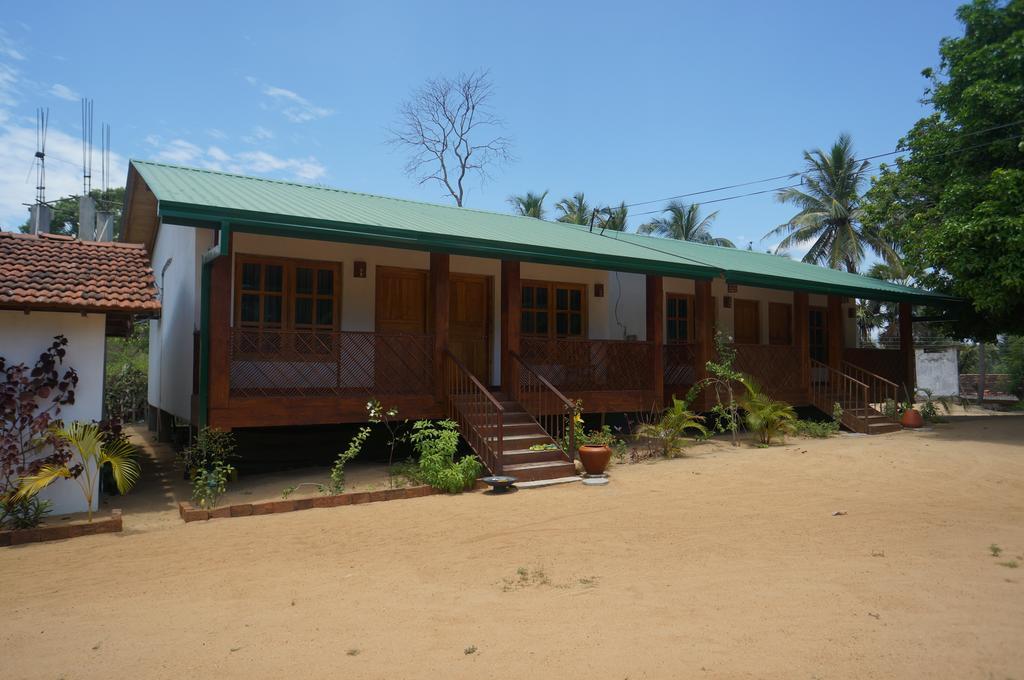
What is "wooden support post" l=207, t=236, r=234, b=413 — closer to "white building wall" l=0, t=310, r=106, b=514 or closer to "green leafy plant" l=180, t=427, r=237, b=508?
"green leafy plant" l=180, t=427, r=237, b=508

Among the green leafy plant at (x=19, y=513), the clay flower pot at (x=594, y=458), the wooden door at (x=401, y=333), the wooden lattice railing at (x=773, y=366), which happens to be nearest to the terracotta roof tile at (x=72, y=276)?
the green leafy plant at (x=19, y=513)

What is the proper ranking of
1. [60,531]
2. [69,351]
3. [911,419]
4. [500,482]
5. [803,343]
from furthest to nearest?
[803,343] → [911,419] → [500,482] → [69,351] → [60,531]

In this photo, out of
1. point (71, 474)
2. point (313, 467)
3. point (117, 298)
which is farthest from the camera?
point (313, 467)

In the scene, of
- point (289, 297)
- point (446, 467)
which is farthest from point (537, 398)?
point (289, 297)

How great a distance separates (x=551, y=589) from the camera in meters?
5.17

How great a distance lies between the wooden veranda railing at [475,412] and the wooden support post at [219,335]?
3.22 meters

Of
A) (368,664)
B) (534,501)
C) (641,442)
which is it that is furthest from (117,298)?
(641,442)

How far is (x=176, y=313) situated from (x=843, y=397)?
14475 millimetres

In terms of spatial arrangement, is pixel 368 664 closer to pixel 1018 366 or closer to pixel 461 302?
pixel 461 302

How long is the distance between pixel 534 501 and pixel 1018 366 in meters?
29.0

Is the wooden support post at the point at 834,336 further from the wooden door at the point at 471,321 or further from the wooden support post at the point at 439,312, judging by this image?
the wooden support post at the point at 439,312

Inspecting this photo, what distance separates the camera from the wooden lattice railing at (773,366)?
14789 mm

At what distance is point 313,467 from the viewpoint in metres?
10.9

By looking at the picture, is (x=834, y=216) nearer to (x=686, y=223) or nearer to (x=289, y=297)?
(x=686, y=223)
